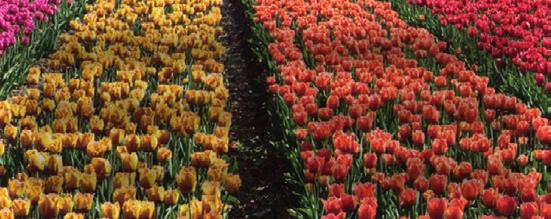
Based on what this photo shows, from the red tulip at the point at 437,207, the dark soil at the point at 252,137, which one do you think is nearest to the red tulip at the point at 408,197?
the red tulip at the point at 437,207

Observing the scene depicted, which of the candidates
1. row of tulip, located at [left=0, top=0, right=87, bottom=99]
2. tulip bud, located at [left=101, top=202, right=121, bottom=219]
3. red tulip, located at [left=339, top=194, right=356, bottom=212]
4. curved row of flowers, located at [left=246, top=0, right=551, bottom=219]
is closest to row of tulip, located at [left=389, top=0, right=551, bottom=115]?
curved row of flowers, located at [left=246, top=0, right=551, bottom=219]

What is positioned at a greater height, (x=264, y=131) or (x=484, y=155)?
(x=484, y=155)

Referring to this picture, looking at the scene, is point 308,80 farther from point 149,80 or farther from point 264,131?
point 149,80

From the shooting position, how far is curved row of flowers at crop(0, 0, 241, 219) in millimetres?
3635

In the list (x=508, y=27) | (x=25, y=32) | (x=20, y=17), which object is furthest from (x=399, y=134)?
(x=20, y=17)

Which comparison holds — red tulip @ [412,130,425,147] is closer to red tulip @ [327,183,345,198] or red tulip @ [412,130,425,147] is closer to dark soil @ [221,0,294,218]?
dark soil @ [221,0,294,218]

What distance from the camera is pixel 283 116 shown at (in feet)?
17.3

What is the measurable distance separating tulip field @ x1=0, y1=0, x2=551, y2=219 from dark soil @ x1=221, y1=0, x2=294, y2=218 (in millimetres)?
18

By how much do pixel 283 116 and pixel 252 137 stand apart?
1012mm

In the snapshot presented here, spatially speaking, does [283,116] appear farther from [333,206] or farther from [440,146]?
[333,206]

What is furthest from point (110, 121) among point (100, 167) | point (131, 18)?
point (131, 18)

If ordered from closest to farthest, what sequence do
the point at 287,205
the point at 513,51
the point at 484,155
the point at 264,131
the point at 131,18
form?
the point at 484,155 < the point at 287,205 < the point at 264,131 < the point at 513,51 < the point at 131,18

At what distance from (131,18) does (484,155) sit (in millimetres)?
5262

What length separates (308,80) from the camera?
19.4 feet
